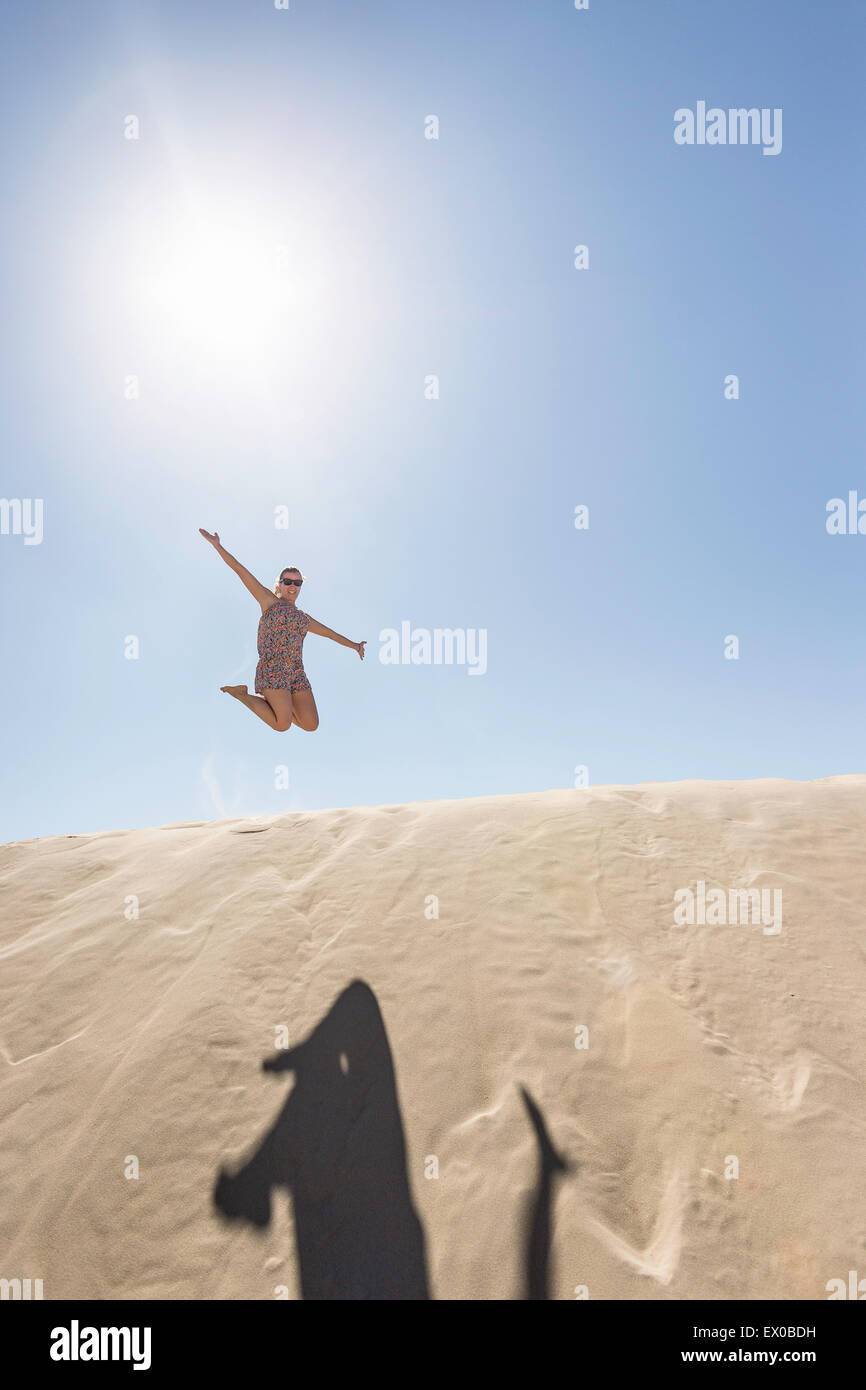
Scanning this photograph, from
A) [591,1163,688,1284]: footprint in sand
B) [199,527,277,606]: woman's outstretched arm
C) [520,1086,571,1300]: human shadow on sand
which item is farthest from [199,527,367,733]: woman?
[591,1163,688,1284]: footprint in sand

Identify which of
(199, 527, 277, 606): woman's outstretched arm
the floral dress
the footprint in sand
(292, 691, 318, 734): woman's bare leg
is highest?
(199, 527, 277, 606): woman's outstretched arm

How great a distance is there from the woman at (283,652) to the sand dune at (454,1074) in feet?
5.80

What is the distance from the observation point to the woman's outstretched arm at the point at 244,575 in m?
6.38

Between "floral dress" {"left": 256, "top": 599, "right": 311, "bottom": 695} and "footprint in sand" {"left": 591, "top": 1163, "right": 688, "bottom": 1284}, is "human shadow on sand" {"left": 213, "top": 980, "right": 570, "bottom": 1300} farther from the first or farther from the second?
"floral dress" {"left": 256, "top": 599, "right": 311, "bottom": 695}

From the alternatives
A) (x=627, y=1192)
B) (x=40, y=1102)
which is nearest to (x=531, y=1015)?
(x=627, y=1192)

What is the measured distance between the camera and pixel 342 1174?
286cm

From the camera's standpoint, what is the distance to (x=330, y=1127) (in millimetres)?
3066

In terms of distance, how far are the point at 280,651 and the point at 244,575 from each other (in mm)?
840

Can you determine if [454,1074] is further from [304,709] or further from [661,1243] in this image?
[304,709]

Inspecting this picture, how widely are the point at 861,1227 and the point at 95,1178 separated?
3.20m

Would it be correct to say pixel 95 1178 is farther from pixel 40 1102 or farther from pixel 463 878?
pixel 463 878

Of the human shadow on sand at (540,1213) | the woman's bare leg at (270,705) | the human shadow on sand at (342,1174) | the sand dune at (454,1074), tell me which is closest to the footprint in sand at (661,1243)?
the sand dune at (454,1074)

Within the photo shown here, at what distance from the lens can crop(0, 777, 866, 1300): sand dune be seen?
2.54 metres
